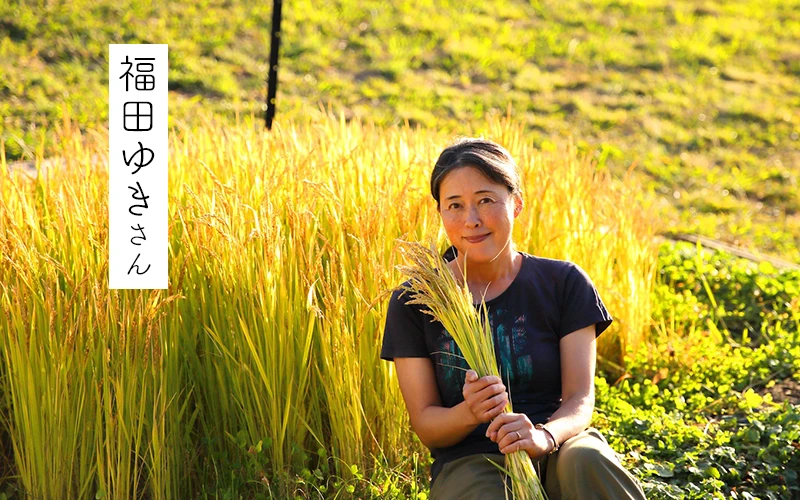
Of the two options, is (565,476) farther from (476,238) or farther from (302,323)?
(302,323)

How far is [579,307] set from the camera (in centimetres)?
263

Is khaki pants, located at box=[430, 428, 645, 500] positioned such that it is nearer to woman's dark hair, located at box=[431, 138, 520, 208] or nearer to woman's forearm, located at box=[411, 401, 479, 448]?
woman's forearm, located at box=[411, 401, 479, 448]

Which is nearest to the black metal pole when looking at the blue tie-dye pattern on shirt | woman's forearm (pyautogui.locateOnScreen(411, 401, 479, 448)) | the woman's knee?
the blue tie-dye pattern on shirt

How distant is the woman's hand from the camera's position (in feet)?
7.62

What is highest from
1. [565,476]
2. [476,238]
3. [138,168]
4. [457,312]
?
[138,168]

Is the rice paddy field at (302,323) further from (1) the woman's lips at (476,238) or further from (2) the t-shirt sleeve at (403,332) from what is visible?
(1) the woman's lips at (476,238)

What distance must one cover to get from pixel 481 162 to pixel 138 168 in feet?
Answer: 3.52

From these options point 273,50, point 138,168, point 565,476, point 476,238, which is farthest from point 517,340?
point 273,50

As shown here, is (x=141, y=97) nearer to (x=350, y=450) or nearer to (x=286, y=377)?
(x=286, y=377)

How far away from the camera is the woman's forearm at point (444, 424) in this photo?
2426mm

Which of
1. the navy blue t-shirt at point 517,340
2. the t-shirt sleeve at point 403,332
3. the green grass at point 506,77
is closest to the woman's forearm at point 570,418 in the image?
the navy blue t-shirt at point 517,340

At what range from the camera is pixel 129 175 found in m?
2.88

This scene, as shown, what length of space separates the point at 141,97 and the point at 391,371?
1.19 metres

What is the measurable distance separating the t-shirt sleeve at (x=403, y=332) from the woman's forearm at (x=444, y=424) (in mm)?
169
